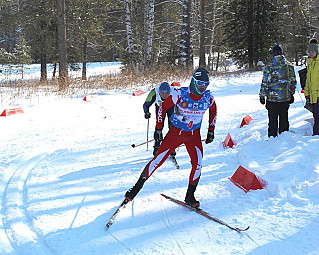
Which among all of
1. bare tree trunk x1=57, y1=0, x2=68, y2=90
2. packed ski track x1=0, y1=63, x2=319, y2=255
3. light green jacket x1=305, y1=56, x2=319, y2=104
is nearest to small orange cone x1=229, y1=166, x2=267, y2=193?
packed ski track x1=0, y1=63, x2=319, y2=255

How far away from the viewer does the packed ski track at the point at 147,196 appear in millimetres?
3467

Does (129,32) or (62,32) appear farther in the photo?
(129,32)

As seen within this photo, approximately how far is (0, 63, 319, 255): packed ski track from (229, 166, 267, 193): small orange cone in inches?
3.6

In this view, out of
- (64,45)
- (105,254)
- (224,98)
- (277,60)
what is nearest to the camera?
(105,254)

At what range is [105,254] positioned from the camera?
328 cm

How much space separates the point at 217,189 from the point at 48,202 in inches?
96.8

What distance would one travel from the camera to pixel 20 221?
12.8 feet

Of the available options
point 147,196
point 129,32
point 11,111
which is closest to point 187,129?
point 147,196

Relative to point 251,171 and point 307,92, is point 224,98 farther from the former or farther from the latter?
point 251,171

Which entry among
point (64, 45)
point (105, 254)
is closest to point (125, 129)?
point (105, 254)

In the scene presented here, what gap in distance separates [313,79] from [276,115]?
0.92 m

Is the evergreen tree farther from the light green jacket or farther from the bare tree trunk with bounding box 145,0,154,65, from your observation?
the light green jacket

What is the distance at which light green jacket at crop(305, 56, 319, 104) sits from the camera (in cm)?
A: 581

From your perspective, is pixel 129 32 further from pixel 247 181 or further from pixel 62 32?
pixel 247 181
